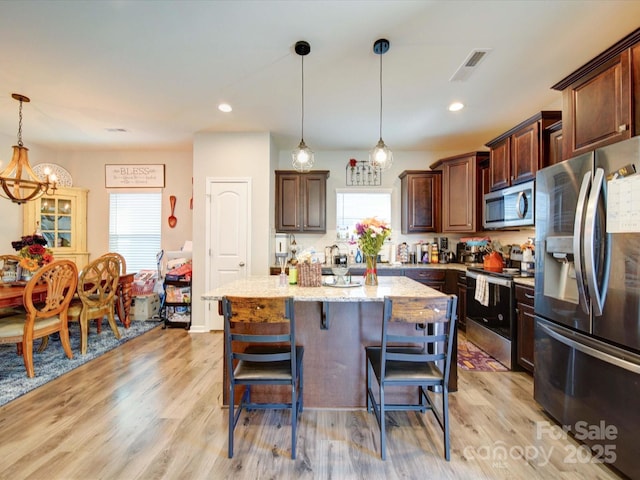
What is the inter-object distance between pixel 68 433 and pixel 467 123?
198 inches

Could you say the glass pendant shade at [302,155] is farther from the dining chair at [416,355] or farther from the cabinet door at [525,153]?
the cabinet door at [525,153]

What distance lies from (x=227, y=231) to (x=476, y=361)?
3549 mm

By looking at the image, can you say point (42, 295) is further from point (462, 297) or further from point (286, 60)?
point (462, 297)

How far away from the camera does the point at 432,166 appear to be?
15.0 ft

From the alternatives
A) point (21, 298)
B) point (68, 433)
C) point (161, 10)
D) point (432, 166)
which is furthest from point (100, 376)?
point (432, 166)

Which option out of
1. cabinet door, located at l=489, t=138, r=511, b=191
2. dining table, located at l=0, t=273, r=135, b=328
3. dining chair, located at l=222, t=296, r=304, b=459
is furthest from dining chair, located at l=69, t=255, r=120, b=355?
cabinet door, located at l=489, t=138, r=511, b=191

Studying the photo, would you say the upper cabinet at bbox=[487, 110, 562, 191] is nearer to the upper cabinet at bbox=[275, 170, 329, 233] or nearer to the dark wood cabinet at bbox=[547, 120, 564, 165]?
the dark wood cabinet at bbox=[547, 120, 564, 165]

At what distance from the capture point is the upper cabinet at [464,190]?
13.0 ft

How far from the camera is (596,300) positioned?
1.62 metres

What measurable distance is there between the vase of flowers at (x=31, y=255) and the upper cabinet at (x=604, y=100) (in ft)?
17.5

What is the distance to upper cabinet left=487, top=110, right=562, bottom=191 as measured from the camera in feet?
9.27

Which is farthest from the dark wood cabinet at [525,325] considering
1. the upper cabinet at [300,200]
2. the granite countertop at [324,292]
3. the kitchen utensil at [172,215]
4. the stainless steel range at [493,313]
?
the kitchen utensil at [172,215]

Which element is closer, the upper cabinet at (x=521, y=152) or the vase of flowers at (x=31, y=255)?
the upper cabinet at (x=521, y=152)

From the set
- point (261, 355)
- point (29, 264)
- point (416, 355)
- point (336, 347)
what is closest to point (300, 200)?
point (336, 347)
